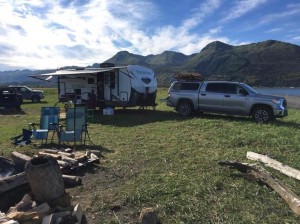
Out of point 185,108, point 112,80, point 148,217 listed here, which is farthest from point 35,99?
point 148,217

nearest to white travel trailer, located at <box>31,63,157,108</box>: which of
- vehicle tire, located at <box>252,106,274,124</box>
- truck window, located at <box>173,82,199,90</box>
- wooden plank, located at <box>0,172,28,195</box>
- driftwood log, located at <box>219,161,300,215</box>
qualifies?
truck window, located at <box>173,82,199,90</box>

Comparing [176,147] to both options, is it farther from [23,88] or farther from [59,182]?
[23,88]

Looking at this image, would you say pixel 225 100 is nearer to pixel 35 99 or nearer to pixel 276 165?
pixel 276 165

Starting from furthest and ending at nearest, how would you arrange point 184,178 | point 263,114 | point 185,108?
point 185,108, point 263,114, point 184,178

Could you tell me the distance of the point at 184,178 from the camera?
6957 millimetres

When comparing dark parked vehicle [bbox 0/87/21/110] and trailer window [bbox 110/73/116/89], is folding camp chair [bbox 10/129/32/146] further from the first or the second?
dark parked vehicle [bbox 0/87/21/110]

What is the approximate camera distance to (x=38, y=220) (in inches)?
189

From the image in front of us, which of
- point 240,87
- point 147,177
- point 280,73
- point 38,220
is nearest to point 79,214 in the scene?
point 38,220

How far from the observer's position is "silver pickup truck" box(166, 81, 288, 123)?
15445 millimetres

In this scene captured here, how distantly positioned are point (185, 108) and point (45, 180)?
43.6 feet

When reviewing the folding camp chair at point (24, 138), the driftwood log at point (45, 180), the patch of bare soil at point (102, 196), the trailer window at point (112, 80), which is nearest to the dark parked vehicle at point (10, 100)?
the trailer window at point (112, 80)

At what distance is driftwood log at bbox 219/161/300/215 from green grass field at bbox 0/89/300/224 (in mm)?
102

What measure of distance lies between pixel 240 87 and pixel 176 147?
7288 millimetres

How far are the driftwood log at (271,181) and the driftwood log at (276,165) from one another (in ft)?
2.30
